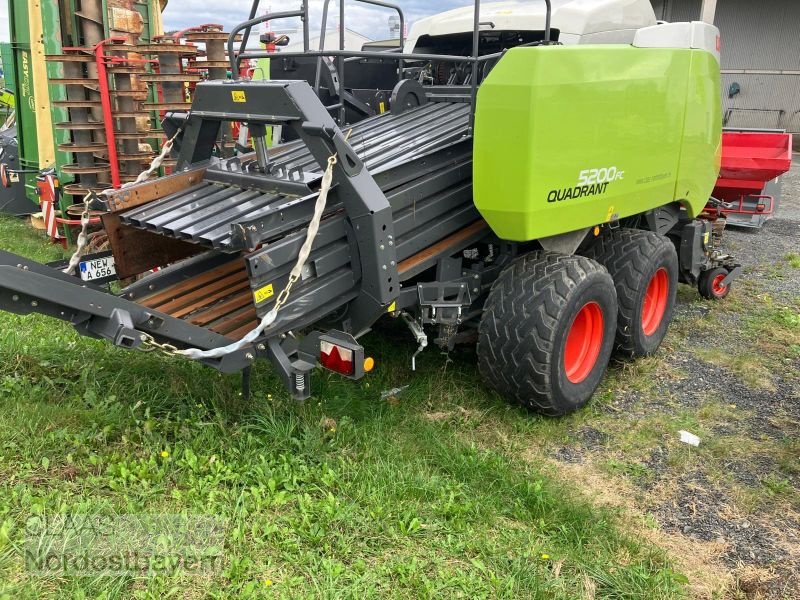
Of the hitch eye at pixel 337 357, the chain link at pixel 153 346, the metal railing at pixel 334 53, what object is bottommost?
the hitch eye at pixel 337 357

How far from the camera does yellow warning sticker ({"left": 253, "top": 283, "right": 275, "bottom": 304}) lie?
2.79m

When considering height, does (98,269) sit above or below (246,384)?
above

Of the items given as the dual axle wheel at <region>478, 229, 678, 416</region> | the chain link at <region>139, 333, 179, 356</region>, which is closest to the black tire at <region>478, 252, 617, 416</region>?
the dual axle wheel at <region>478, 229, 678, 416</region>

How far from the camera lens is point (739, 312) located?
5.64 metres

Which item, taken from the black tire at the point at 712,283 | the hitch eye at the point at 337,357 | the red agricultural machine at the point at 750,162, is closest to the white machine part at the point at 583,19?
the black tire at the point at 712,283

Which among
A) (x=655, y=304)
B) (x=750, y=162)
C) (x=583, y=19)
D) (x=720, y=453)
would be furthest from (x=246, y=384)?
(x=750, y=162)

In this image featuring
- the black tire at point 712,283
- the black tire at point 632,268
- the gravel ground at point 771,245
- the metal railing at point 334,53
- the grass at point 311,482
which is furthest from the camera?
the gravel ground at point 771,245

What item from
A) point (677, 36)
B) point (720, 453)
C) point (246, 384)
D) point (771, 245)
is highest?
point (677, 36)

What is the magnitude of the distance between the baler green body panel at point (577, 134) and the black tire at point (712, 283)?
1611 mm

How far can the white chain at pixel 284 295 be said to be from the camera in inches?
110

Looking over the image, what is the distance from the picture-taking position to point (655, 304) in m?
4.81

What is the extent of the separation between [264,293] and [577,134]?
1.64m

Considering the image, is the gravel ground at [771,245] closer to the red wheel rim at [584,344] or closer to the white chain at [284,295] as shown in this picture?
the red wheel rim at [584,344]

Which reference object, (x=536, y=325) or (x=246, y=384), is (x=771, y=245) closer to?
(x=536, y=325)
